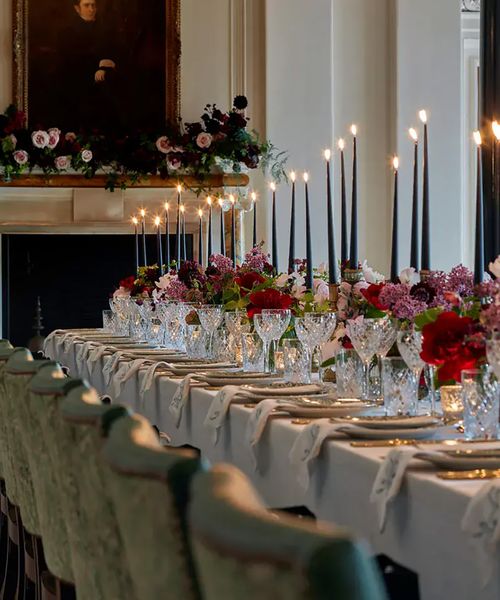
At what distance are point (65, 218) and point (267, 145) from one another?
1929 millimetres

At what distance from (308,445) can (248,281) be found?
2414 mm

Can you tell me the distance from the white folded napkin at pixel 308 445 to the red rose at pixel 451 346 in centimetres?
25

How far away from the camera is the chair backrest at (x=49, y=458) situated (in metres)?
2.15

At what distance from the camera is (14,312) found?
11.3m

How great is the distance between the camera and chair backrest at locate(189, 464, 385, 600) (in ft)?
2.43

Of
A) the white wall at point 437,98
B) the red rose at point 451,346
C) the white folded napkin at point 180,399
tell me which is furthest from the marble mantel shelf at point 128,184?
the red rose at point 451,346

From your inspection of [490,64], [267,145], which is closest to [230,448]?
[490,64]

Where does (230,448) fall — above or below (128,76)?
below

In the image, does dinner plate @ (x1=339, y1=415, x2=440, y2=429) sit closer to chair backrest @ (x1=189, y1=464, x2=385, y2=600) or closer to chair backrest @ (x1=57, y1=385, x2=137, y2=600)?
chair backrest @ (x1=57, y1=385, x2=137, y2=600)

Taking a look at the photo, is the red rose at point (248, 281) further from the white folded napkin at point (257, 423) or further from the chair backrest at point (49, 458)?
the chair backrest at point (49, 458)

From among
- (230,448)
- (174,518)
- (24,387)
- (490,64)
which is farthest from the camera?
(490,64)

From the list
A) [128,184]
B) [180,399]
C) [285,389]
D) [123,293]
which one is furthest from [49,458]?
[128,184]

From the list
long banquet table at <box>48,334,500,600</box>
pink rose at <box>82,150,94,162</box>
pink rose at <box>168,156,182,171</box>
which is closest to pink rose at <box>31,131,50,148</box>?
pink rose at <box>82,150,94,162</box>

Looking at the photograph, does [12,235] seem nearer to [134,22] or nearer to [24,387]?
[134,22]
